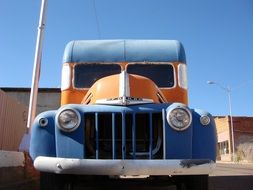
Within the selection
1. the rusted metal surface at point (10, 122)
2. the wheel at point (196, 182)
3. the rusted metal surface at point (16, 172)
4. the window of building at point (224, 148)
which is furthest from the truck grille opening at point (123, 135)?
the window of building at point (224, 148)

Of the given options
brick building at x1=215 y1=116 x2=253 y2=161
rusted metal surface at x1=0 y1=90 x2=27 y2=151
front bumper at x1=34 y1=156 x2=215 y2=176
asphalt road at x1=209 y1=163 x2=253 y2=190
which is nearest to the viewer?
front bumper at x1=34 y1=156 x2=215 y2=176

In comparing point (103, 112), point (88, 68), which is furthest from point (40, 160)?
point (88, 68)

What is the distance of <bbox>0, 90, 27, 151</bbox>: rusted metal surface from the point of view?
14496 millimetres

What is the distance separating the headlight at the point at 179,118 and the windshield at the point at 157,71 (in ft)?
7.70

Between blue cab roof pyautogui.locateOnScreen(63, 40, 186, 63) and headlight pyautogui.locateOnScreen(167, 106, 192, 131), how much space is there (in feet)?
8.96

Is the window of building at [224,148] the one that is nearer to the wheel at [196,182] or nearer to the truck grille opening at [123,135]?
the wheel at [196,182]

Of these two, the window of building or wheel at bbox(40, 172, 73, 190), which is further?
the window of building

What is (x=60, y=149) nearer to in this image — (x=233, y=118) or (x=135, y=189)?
(x=135, y=189)

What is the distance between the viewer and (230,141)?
5306cm

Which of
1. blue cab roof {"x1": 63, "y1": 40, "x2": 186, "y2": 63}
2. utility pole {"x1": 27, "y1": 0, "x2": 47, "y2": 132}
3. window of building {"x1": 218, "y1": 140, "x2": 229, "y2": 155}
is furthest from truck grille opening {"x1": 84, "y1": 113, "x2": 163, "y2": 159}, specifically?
window of building {"x1": 218, "y1": 140, "x2": 229, "y2": 155}

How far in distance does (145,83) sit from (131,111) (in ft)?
3.37

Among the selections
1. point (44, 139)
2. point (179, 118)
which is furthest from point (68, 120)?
point (179, 118)

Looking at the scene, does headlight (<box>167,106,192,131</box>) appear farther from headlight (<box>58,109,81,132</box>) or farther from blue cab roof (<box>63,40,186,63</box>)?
blue cab roof (<box>63,40,186,63</box>)

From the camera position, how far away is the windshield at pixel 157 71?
875 centimetres
